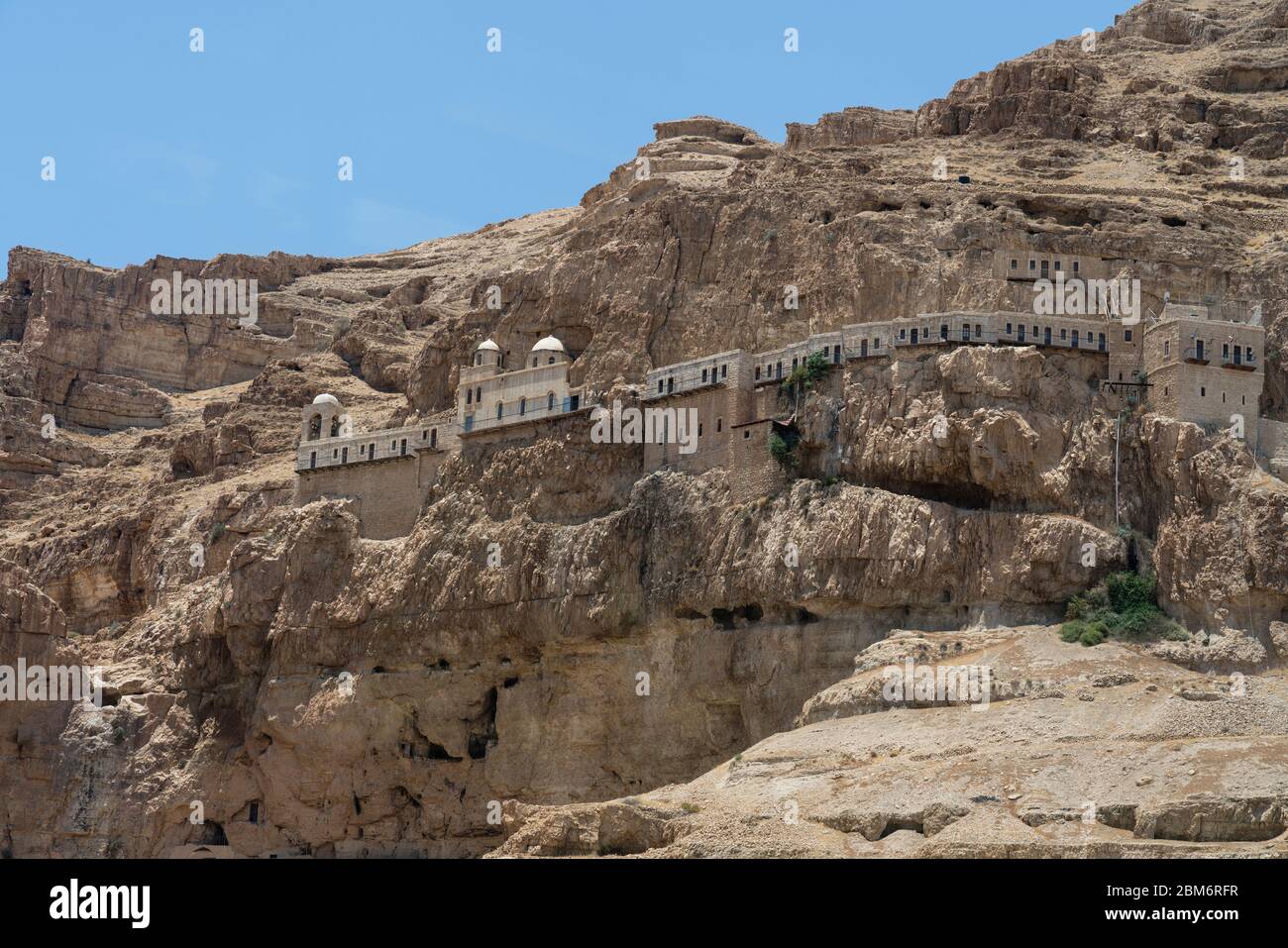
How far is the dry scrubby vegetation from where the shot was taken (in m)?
88.1

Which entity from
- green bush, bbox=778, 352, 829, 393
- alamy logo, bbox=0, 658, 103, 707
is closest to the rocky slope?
alamy logo, bbox=0, 658, 103, 707

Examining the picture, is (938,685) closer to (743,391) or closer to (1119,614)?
(1119,614)

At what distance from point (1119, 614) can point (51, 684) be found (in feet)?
150

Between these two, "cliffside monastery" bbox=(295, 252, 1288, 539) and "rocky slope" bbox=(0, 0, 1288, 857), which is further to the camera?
"cliffside monastery" bbox=(295, 252, 1288, 539)

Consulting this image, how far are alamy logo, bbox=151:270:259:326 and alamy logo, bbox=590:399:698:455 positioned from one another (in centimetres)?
5675

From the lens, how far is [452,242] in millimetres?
164125

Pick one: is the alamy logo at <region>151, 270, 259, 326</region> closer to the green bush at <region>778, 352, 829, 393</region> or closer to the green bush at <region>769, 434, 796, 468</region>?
the green bush at <region>778, 352, 829, 393</region>

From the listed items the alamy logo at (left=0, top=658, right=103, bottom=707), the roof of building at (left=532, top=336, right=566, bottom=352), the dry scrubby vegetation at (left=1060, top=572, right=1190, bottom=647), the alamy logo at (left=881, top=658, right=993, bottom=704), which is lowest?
the alamy logo at (left=881, top=658, right=993, bottom=704)

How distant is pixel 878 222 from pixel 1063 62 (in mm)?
18103

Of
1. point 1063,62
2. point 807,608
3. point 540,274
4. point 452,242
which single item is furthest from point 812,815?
point 452,242

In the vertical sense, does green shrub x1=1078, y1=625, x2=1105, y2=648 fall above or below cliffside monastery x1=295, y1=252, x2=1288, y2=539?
below

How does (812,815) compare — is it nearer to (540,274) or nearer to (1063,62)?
(540,274)

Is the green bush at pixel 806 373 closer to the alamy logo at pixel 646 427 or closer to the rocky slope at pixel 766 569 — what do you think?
the rocky slope at pixel 766 569
